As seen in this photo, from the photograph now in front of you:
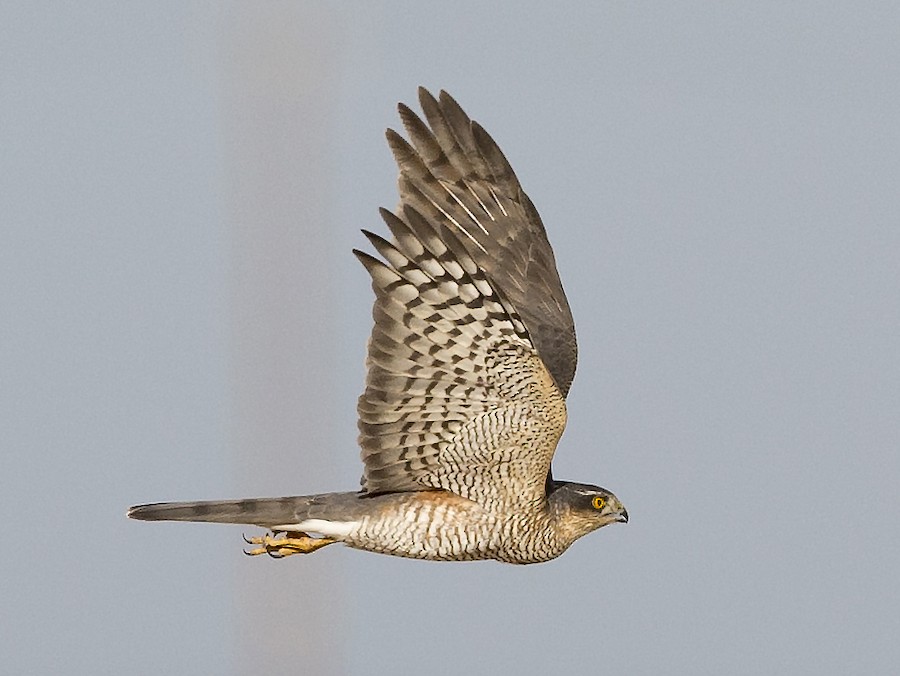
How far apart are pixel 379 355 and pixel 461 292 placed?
0.54m

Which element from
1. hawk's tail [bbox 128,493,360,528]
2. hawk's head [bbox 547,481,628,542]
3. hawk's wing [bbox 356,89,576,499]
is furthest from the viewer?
hawk's head [bbox 547,481,628,542]

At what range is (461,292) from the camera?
7918 mm

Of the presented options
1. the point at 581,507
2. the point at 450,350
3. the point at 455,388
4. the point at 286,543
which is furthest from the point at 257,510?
the point at 581,507

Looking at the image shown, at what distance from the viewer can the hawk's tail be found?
855 cm

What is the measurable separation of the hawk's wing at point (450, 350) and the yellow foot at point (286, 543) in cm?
46

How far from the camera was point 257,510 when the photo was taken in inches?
342

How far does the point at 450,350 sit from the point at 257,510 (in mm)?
1519

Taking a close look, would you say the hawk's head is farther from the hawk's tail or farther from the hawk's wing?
the hawk's tail

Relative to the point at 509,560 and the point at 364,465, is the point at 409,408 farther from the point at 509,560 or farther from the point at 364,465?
the point at 509,560

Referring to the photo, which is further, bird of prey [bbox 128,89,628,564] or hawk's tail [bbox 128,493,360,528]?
hawk's tail [bbox 128,493,360,528]

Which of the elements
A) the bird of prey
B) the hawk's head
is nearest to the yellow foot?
the bird of prey

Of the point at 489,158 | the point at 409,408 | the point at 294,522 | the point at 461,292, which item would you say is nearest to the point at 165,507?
the point at 294,522


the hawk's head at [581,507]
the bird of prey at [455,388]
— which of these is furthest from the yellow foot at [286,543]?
the hawk's head at [581,507]

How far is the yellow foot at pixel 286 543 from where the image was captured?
8.36 m
